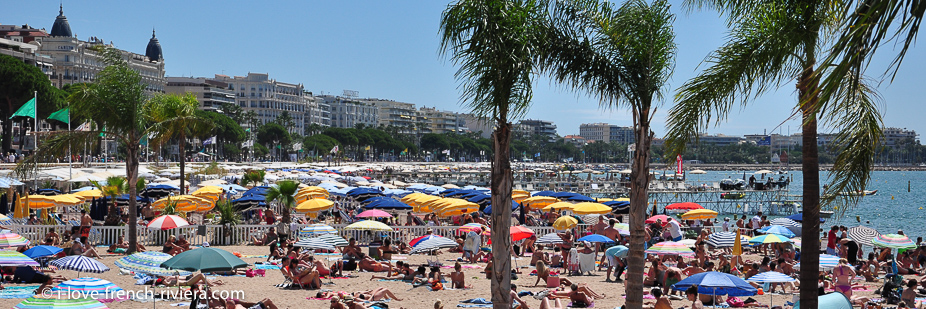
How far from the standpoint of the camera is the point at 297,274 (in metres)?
15.0

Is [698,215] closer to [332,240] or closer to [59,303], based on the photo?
[332,240]

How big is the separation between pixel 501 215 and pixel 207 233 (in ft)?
47.6

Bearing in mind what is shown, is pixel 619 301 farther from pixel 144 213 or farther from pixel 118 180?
pixel 118 180

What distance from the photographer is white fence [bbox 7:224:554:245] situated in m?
19.9

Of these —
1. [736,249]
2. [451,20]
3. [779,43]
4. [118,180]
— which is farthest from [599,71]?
[118,180]

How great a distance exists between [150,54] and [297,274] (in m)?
152

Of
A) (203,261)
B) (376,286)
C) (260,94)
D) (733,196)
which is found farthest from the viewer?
(260,94)

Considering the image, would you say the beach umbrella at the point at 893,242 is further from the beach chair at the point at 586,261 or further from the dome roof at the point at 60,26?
the dome roof at the point at 60,26

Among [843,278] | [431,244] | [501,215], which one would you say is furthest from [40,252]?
[843,278]

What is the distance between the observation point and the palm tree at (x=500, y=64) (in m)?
8.35

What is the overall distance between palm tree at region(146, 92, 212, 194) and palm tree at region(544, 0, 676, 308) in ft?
40.9

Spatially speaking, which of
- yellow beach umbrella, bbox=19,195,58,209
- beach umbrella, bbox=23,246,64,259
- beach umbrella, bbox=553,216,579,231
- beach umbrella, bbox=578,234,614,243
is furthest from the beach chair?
yellow beach umbrella, bbox=19,195,58,209

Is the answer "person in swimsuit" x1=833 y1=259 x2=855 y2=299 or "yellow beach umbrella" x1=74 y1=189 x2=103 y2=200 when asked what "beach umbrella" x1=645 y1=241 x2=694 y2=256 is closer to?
"person in swimsuit" x1=833 y1=259 x2=855 y2=299

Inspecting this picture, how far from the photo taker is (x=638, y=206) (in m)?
8.82
